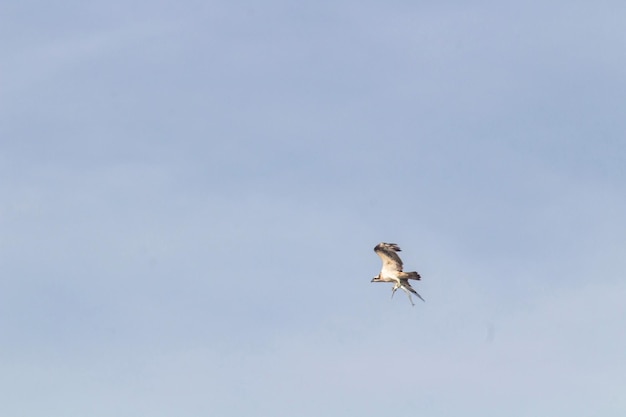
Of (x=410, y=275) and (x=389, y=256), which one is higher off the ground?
(x=389, y=256)

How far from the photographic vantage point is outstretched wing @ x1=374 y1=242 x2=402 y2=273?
88.1 meters

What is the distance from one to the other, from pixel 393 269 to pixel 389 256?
1703mm

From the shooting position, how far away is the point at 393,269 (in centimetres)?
9000

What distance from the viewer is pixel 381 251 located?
88688 millimetres

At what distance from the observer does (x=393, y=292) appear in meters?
88.3

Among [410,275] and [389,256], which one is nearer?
[410,275]

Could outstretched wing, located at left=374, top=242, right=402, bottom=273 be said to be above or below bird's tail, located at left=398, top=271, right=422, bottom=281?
above

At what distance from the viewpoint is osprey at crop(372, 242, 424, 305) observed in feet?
288

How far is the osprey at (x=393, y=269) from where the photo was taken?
87.9 metres

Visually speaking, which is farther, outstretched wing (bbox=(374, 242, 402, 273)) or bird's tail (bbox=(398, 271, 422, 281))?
outstretched wing (bbox=(374, 242, 402, 273))

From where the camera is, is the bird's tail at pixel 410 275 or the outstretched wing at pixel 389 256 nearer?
the bird's tail at pixel 410 275

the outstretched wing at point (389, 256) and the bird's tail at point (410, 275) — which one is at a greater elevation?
the outstretched wing at point (389, 256)

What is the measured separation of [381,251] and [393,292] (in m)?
4.61
